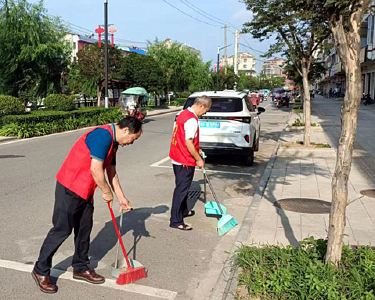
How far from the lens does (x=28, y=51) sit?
2156cm

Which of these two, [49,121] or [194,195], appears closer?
[194,195]

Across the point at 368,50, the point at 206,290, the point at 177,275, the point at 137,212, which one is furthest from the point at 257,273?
the point at 368,50

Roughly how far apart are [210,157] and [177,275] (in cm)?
702

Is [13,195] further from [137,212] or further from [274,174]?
[274,174]

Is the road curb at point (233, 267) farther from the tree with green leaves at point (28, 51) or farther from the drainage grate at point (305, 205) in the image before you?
the tree with green leaves at point (28, 51)

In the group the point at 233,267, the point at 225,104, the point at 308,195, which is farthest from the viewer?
the point at 225,104

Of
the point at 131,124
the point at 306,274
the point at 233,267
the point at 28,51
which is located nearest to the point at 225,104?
the point at 233,267

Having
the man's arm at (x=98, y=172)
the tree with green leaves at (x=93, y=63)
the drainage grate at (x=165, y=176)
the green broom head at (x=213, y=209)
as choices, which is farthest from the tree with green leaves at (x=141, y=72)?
the man's arm at (x=98, y=172)

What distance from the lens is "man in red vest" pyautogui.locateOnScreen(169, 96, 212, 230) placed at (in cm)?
520

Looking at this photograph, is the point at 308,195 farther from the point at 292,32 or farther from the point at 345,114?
the point at 292,32

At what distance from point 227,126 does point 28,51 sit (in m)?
15.9

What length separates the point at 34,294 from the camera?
12.1 feet

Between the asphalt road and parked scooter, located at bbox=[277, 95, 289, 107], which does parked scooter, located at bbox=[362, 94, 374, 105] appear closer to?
parked scooter, located at bbox=[277, 95, 289, 107]

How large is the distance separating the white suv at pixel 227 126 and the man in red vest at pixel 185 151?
4034 mm
